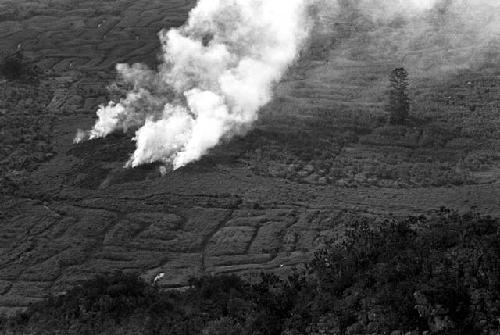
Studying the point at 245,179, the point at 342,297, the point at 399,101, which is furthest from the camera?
the point at 399,101

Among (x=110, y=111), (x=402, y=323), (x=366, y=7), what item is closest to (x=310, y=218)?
(x=402, y=323)

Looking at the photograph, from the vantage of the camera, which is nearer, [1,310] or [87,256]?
[1,310]

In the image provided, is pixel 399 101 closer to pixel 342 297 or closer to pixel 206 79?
pixel 206 79

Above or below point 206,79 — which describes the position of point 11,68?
below

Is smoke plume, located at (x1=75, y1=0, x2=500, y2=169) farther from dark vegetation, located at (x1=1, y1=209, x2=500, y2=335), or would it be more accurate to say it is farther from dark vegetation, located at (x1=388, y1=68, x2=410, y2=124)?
dark vegetation, located at (x1=1, y1=209, x2=500, y2=335)

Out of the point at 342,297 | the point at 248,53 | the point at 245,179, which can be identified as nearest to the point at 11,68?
the point at 248,53

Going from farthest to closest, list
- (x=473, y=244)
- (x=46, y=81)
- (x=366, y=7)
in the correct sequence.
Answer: (x=366, y=7), (x=46, y=81), (x=473, y=244)

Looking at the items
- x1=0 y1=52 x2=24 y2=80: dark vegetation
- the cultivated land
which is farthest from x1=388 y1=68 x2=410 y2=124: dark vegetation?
x1=0 y1=52 x2=24 y2=80: dark vegetation

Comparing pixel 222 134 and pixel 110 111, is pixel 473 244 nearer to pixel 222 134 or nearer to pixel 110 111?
pixel 222 134
